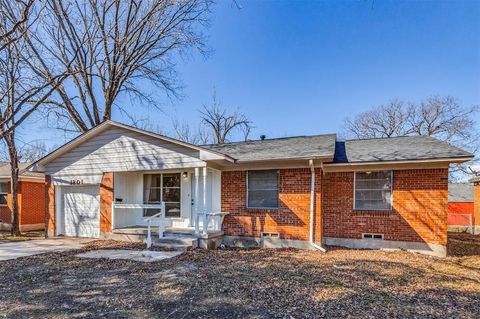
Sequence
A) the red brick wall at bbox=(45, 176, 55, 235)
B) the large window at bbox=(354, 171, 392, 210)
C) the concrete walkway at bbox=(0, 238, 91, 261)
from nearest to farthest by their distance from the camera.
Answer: the concrete walkway at bbox=(0, 238, 91, 261) < the large window at bbox=(354, 171, 392, 210) < the red brick wall at bbox=(45, 176, 55, 235)

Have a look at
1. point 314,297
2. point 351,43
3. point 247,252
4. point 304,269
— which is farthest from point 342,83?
point 314,297

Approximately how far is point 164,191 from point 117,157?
6.93 ft

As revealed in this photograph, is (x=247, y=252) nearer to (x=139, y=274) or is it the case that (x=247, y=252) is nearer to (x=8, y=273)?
(x=139, y=274)

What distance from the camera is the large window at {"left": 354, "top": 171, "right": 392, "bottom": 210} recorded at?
9.87 meters

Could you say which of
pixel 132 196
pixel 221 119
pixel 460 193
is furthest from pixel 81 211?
pixel 460 193

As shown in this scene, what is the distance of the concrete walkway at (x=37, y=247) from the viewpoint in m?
8.83

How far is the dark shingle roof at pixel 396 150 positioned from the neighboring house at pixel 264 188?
0.10ft

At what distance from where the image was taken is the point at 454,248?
35.6ft

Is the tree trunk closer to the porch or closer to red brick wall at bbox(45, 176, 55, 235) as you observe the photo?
red brick wall at bbox(45, 176, 55, 235)

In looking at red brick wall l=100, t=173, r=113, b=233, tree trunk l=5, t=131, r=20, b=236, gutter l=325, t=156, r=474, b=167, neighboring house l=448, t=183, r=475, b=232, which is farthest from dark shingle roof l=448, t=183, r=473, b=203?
tree trunk l=5, t=131, r=20, b=236

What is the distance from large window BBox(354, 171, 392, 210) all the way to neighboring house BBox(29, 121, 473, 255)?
0.03 metres

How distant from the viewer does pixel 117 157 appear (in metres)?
11.1

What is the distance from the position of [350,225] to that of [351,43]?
7.98 metres

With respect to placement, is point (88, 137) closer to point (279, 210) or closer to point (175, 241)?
point (175, 241)
